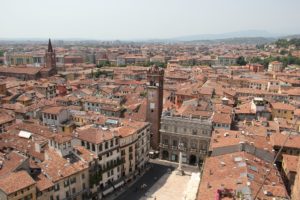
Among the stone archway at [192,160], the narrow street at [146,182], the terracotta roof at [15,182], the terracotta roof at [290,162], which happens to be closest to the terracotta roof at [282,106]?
the stone archway at [192,160]

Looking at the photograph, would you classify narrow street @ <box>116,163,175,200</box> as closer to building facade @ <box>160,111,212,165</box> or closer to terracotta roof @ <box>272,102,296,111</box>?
building facade @ <box>160,111,212,165</box>

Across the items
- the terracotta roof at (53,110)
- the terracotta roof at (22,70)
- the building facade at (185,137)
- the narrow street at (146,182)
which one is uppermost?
the terracotta roof at (22,70)

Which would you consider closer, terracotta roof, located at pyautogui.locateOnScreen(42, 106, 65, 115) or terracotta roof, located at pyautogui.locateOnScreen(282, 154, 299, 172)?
terracotta roof, located at pyautogui.locateOnScreen(282, 154, 299, 172)

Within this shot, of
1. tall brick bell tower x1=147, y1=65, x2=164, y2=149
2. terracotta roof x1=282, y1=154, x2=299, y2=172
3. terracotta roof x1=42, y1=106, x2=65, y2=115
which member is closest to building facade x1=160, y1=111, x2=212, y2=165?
tall brick bell tower x1=147, y1=65, x2=164, y2=149

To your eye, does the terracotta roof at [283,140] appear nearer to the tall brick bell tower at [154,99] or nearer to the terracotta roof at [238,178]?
the terracotta roof at [238,178]

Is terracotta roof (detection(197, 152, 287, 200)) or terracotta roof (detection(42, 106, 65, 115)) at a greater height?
terracotta roof (detection(42, 106, 65, 115))

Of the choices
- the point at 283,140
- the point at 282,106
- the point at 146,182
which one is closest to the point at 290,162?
the point at 283,140

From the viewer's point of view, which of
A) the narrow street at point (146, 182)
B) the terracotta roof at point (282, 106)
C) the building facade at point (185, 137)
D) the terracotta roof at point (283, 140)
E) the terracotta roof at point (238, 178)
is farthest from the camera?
the terracotta roof at point (282, 106)

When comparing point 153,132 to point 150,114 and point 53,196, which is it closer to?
point 150,114

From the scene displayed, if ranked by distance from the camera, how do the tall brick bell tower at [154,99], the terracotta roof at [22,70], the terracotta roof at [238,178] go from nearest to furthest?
the terracotta roof at [238,178], the tall brick bell tower at [154,99], the terracotta roof at [22,70]

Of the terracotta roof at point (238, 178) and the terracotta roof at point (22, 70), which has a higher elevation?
the terracotta roof at point (22, 70)
